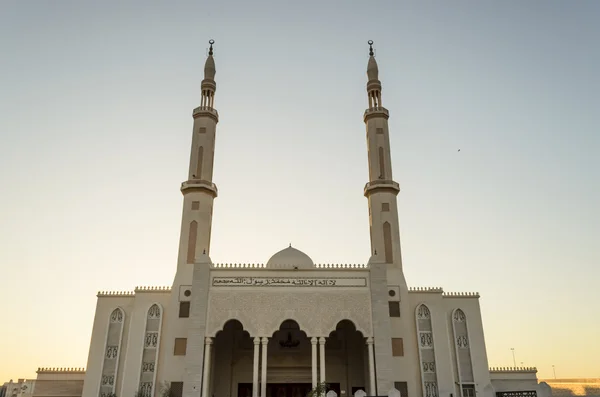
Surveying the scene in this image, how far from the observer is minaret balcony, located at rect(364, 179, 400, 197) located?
30125mm

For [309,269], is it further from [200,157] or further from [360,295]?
[200,157]

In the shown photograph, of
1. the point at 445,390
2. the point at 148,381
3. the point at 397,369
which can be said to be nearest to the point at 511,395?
the point at 445,390

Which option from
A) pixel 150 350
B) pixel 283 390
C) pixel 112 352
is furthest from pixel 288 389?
pixel 112 352

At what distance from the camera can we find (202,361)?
23.9m

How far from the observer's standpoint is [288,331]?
93.8ft

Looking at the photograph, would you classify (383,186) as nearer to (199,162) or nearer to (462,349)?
(462,349)

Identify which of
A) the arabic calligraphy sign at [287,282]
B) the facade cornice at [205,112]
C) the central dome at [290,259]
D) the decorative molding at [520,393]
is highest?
the facade cornice at [205,112]

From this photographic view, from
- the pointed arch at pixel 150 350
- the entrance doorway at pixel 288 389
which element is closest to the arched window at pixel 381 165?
the entrance doorway at pixel 288 389

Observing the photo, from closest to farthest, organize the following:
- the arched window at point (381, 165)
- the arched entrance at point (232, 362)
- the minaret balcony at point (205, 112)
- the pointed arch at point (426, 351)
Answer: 1. the pointed arch at point (426, 351)
2. the arched entrance at point (232, 362)
3. the arched window at point (381, 165)
4. the minaret balcony at point (205, 112)

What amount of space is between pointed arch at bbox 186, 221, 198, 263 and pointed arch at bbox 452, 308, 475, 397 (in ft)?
49.1

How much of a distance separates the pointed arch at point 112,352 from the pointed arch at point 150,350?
1.34 metres

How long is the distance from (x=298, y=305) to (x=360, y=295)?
3211mm

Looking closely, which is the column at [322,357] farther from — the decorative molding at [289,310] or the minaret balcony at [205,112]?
the minaret balcony at [205,112]

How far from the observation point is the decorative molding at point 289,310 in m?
24.6
